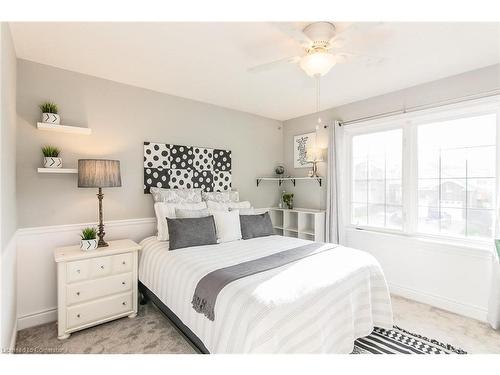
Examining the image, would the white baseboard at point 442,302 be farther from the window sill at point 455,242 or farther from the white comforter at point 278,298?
the white comforter at point 278,298

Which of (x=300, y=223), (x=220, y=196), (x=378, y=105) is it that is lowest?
(x=300, y=223)

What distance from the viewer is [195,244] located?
8.36ft

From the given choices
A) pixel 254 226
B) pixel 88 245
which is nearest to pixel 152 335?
pixel 88 245

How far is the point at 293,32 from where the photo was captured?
185 cm

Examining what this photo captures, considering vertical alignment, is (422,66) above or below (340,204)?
above

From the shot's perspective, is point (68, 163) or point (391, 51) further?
point (68, 163)

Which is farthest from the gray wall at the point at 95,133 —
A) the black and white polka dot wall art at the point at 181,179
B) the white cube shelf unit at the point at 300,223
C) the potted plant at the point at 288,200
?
the white cube shelf unit at the point at 300,223

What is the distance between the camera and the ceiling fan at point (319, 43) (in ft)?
5.67

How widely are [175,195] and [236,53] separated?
5.60ft

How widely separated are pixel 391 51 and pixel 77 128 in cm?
299

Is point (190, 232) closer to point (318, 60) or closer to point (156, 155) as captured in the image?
point (156, 155)
